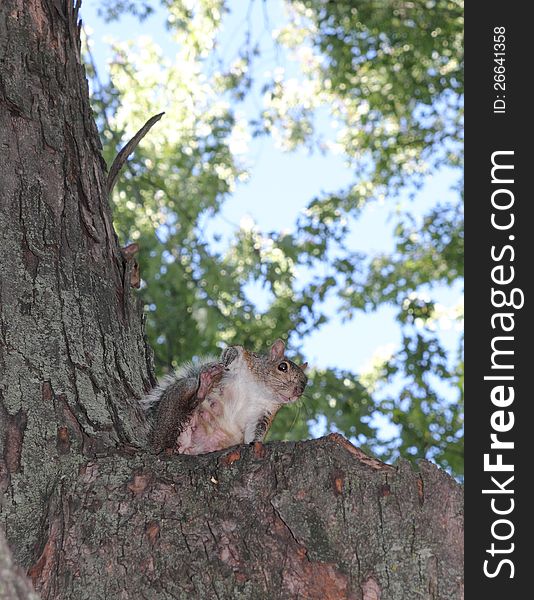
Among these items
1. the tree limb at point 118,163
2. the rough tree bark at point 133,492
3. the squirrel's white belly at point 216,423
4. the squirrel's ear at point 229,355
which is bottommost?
the rough tree bark at point 133,492

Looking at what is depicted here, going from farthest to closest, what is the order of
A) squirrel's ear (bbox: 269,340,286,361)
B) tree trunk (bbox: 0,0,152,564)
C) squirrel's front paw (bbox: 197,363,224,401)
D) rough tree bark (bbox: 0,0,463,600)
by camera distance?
squirrel's ear (bbox: 269,340,286,361)
squirrel's front paw (bbox: 197,363,224,401)
tree trunk (bbox: 0,0,152,564)
rough tree bark (bbox: 0,0,463,600)

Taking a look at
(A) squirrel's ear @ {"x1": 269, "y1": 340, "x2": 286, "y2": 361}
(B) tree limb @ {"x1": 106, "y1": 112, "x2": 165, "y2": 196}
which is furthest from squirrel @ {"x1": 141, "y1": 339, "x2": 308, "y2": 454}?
(B) tree limb @ {"x1": 106, "y1": 112, "x2": 165, "y2": 196}

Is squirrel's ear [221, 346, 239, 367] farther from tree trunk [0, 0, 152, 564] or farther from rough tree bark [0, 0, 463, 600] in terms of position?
rough tree bark [0, 0, 463, 600]

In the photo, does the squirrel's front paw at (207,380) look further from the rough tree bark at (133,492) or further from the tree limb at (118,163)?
the tree limb at (118,163)

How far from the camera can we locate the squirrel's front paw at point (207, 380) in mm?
3438

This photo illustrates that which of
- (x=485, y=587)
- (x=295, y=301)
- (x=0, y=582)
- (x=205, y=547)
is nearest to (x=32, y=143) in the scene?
(x=205, y=547)

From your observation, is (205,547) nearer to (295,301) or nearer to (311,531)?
(311,531)

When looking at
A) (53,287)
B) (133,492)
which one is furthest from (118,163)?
(133,492)

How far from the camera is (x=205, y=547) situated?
7.38ft

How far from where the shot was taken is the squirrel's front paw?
3438mm

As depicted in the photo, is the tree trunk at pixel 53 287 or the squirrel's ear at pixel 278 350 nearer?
the tree trunk at pixel 53 287

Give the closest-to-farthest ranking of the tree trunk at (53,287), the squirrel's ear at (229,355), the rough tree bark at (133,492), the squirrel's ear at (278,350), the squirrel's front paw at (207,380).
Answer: the rough tree bark at (133,492), the tree trunk at (53,287), the squirrel's front paw at (207,380), the squirrel's ear at (229,355), the squirrel's ear at (278,350)

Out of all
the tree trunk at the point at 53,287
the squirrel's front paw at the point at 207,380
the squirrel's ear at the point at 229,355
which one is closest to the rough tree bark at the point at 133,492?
the tree trunk at the point at 53,287

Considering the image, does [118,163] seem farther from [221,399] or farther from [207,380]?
[221,399]
